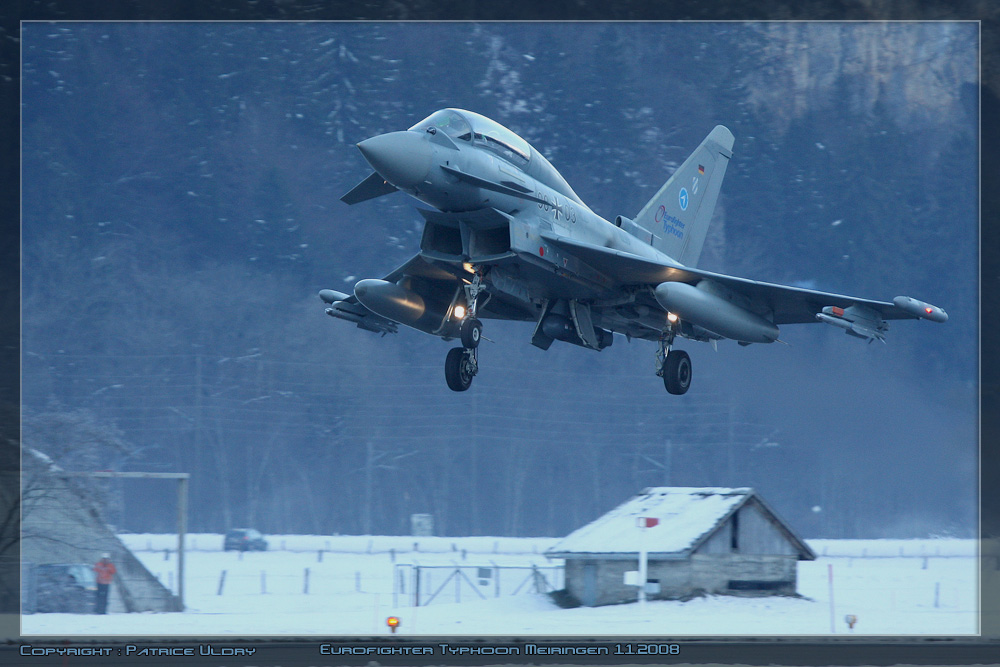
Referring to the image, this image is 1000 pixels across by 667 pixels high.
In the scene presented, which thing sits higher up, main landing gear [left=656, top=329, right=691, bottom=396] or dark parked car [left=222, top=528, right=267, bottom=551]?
main landing gear [left=656, top=329, right=691, bottom=396]

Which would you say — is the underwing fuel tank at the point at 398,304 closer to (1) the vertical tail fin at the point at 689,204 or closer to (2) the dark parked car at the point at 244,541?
(1) the vertical tail fin at the point at 689,204

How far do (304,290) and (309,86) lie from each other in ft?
33.4

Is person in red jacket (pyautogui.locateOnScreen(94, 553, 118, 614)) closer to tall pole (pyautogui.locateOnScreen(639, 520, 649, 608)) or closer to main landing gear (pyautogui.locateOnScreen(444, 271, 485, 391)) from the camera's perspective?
main landing gear (pyautogui.locateOnScreen(444, 271, 485, 391))

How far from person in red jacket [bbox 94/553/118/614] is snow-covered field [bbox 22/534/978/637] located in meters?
0.50

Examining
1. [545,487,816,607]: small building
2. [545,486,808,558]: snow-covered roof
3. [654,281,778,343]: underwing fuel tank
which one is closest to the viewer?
[654,281,778,343]: underwing fuel tank

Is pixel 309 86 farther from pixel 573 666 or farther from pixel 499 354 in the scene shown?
pixel 573 666

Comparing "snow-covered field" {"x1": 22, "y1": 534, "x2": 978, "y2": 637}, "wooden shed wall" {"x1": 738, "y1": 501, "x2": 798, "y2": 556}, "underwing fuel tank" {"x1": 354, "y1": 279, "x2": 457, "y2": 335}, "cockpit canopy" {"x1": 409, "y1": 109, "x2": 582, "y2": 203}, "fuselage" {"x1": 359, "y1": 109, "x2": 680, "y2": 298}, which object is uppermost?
"cockpit canopy" {"x1": 409, "y1": 109, "x2": 582, "y2": 203}

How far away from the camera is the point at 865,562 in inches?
976

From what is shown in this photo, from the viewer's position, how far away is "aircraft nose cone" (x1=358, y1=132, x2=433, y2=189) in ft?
44.8

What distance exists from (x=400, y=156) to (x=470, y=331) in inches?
111

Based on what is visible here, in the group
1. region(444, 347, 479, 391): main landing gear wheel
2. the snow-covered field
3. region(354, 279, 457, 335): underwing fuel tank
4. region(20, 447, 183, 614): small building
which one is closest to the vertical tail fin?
region(354, 279, 457, 335): underwing fuel tank

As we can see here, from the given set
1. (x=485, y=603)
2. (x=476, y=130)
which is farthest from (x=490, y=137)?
(x=485, y=603)

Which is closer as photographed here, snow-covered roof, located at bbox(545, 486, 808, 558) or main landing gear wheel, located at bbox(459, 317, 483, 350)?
main landing gear wheel, located at bbox(459, 317, 483, 350)

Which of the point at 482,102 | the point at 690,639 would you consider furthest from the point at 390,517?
the point at 690,639
